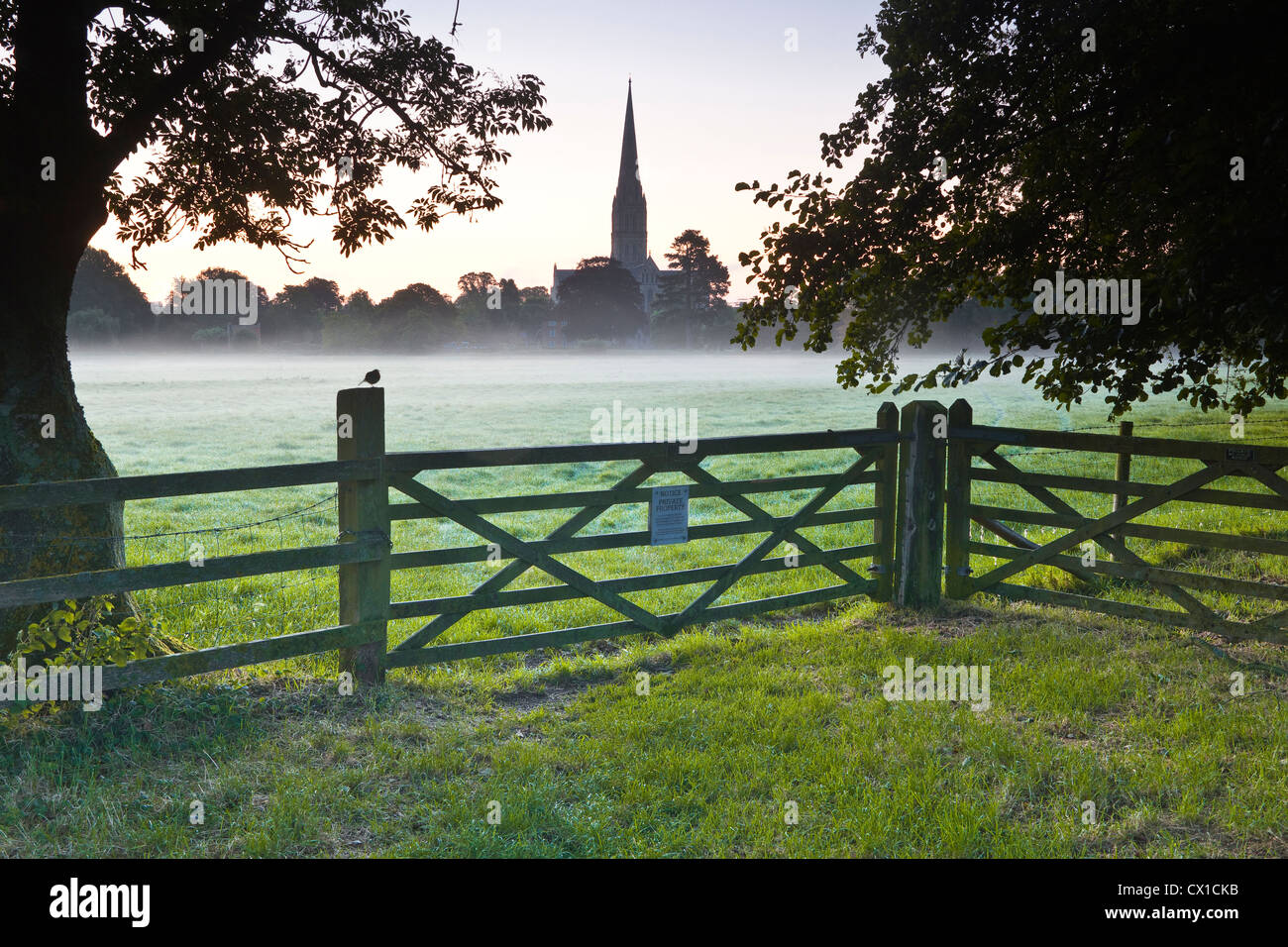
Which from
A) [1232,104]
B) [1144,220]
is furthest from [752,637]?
[1232,104]

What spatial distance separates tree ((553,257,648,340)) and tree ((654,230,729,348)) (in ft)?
19.1

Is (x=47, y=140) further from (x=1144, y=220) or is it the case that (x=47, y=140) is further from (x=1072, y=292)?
(x=1144, y=220)

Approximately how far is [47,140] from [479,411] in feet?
117

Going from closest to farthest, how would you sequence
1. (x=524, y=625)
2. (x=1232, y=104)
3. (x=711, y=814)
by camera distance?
(x=711, y=814) → (x=1232, y=104) → (x=524, y=625)

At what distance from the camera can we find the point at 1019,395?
177 feet

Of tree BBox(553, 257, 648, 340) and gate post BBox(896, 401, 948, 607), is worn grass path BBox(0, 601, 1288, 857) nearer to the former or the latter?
gate post BBox(896, 401, 948, 607)

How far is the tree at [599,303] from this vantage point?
416ft

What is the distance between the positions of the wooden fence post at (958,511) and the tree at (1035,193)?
1.45 m

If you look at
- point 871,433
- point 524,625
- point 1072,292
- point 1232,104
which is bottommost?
point 524,625

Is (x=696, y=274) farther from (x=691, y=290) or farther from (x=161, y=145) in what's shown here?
(x=161, y=145)

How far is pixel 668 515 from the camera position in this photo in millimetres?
7539

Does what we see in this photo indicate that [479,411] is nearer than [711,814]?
No
